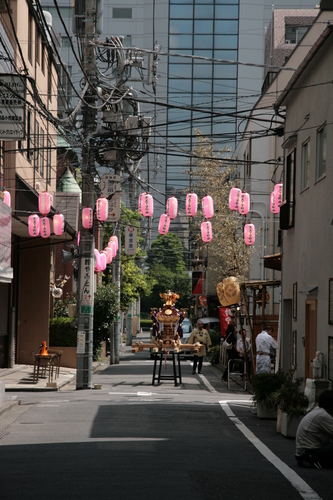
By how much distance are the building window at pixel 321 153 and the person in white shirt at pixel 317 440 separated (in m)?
8.07

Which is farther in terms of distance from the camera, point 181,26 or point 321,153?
point 181,26

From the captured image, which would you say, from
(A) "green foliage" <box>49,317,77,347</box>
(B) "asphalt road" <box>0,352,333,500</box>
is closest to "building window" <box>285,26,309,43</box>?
(A) "green foliage" <box>49,317,77,347</box>

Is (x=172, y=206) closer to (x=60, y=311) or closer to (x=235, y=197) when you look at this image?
(x=235, y=197)

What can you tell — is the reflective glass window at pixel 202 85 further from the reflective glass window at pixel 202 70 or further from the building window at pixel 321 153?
the building window at pixel 321 153

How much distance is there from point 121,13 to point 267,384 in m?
65.9

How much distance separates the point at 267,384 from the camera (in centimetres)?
1622

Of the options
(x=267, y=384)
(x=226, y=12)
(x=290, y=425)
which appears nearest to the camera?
(x=290, y=425)

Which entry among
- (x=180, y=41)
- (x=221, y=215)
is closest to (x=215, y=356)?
(x=221, y=215)

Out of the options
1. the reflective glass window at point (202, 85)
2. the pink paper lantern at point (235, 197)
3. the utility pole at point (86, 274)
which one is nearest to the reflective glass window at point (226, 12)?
the reflective glass window at point (202, 85)

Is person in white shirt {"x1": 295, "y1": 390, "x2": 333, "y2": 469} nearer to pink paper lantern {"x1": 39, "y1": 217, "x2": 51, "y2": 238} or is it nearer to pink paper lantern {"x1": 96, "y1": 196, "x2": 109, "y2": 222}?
pink paper lantern {"x1": 96, "y1": 196, "x2": 109, "y2": 222}

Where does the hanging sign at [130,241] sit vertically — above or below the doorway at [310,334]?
above

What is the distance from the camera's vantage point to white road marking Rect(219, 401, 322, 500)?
8687 millimetres

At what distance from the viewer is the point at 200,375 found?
30.1 m

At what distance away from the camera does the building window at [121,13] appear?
76.0m
